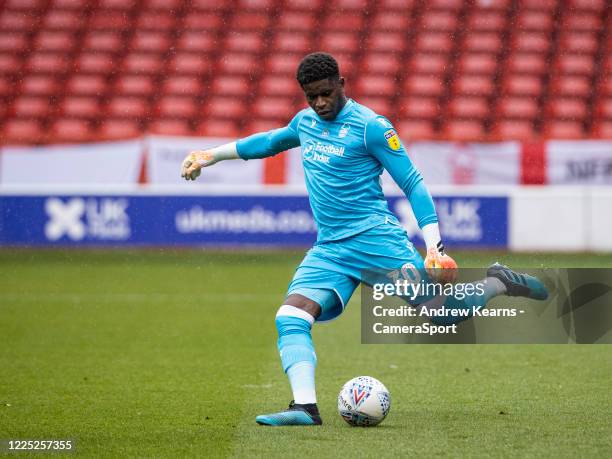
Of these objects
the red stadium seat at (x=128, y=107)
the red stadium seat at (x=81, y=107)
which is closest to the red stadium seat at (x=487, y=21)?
the red stadium seat at (x=128, y=107)

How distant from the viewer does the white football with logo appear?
5223 millimetres

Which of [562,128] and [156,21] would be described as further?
[156,21]

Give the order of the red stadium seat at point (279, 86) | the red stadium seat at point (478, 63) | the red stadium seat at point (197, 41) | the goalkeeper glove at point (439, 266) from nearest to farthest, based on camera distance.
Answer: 1. the goalkeeper glove at point (439, 266)
2. the red stadium seat at point (279, 86)
3. the red stadium seat at point (478, 63)
4. the red stadium seat at point (197, 41)

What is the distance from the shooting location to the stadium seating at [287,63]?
18.1 m

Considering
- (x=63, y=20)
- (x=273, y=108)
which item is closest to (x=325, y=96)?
(x=273, y=108)

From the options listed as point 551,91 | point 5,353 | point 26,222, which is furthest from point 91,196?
point 551,91

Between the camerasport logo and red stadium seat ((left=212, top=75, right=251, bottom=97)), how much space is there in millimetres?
4922

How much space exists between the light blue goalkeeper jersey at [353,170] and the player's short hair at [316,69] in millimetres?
278

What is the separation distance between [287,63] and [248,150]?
43.2 feet

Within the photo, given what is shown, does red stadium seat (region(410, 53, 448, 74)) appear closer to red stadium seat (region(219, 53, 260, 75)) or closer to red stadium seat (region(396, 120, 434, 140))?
red stadium seat (region(396, 120, 434, 140))

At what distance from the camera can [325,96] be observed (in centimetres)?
536

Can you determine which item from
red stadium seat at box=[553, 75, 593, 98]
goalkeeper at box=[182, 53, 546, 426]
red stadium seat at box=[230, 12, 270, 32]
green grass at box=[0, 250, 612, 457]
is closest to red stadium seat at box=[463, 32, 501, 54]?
red stadium seat at box=[553, 75, 593, 98]

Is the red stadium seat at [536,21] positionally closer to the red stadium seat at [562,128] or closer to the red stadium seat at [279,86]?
the red stadium seat at [562,128]

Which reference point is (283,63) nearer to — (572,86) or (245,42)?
(245,42)
